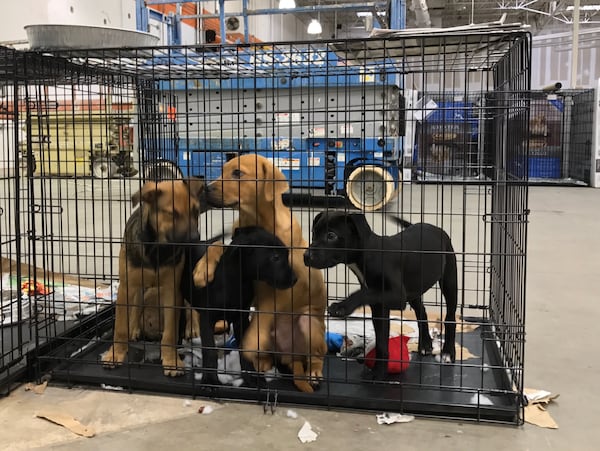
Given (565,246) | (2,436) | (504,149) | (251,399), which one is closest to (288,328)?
(251,399)

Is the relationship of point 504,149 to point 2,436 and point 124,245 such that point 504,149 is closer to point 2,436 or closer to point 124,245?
point 124,245

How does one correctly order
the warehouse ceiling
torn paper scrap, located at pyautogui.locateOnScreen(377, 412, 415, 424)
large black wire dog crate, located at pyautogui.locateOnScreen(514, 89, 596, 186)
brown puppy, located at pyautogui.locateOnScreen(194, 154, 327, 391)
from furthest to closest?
the warehouse ceiling < large black wire dog crate, located at pyautogui.locateOnScreen(514, 89, 596, 186) < brown puppy, located at pyautogui.locateOnScreen(194, 154, 327, 391) < torn paper scrap, located at pyautogui.locateOnScreen(377, 412, 415, 424)

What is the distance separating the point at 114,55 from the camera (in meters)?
2.19

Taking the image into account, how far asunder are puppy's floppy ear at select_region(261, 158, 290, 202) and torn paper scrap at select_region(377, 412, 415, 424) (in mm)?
Result: 849

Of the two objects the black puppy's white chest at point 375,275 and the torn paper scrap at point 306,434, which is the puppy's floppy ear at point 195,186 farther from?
the torn paper scrap at point 306,434

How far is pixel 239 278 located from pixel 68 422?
0.72 meters

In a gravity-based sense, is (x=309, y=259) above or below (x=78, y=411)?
above

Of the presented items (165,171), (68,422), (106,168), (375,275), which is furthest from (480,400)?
(106,168)

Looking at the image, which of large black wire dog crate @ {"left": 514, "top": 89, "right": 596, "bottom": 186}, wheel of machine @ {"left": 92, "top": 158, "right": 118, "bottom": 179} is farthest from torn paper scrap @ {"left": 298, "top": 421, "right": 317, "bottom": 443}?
large black wire dog crate @ {"left": 514, "top": 89, "right": 596, "bottom": 186}

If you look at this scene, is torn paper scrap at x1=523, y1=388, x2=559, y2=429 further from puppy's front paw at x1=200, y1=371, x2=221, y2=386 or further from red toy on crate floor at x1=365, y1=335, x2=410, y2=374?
puppy's front paw at x1=200, y1=371, x2=221, y2=386

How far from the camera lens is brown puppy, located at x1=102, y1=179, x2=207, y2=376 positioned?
210 cm

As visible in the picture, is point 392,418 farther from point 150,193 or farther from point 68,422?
point 150,193

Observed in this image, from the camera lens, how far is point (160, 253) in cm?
214

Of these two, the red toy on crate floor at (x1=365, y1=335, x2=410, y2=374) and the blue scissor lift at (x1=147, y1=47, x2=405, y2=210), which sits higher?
the blue scissor lift at (x1=147, y1=47, x2=405, y2=210)
